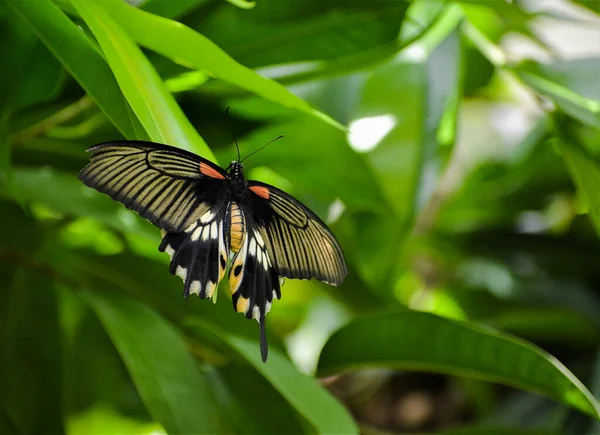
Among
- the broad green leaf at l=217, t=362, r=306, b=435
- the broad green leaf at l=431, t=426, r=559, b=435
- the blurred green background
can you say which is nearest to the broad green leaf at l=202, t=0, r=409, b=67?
the blurred green background

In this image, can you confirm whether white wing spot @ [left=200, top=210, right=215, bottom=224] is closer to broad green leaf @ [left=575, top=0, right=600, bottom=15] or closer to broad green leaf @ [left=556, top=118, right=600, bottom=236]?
broad green leaf @ [left=556, top=118, right=600, bottom=236]

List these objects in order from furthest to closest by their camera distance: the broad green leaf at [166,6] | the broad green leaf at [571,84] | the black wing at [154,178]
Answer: the broad green leaf at [571,84] → the broad green leaf at [166,6] → the black wing at [154,178]

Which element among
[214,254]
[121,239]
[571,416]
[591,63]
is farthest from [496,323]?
[214,254]

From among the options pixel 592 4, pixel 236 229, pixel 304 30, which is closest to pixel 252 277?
pixel 236 229

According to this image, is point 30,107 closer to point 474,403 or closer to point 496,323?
point 496,323

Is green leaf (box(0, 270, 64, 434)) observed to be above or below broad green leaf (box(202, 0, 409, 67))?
below

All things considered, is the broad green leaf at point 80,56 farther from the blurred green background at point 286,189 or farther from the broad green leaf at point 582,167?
the broad green leaf at point 582,167

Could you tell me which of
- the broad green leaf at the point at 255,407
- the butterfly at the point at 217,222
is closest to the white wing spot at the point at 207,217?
the butterfly at the point at 217,222
